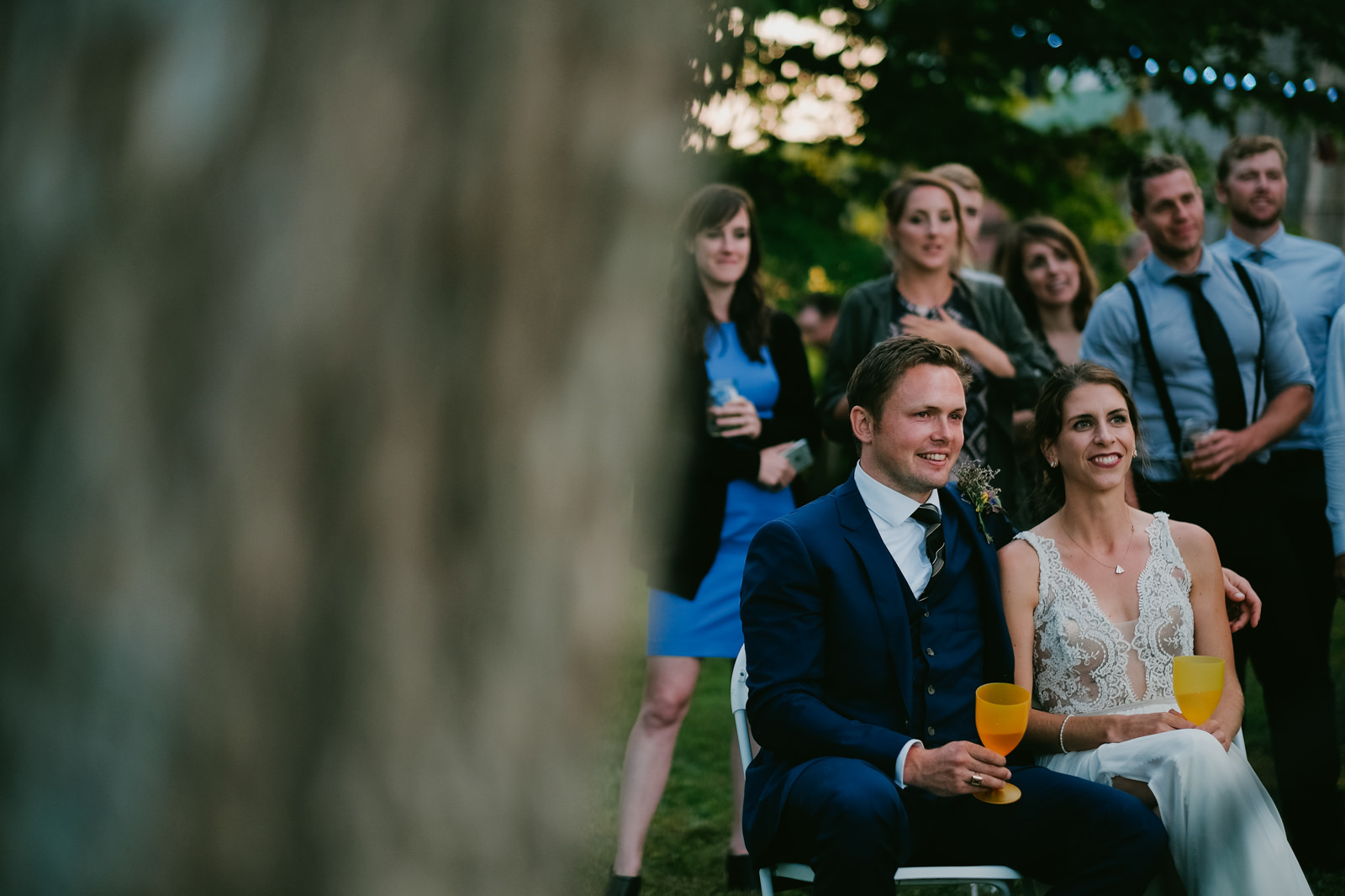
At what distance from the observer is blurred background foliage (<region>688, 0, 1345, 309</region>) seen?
24.9 feet

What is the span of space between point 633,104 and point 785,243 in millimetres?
7813

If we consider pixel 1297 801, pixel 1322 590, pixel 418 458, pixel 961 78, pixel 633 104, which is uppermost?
pixel 961 78

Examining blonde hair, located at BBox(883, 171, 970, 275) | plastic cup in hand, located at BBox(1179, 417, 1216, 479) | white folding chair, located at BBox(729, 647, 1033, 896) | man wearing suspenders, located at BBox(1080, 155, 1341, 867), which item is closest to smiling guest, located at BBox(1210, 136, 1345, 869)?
man wearing suspenders, located at BBox(1080, 155, 1341, 867)

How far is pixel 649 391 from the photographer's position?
0.55 meters

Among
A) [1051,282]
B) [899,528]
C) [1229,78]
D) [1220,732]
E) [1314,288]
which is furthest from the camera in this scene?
[1229,78]

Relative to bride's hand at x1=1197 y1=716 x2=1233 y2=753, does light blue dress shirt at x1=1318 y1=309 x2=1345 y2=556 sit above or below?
above

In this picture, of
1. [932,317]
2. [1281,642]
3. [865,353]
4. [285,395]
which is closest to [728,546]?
[865,353]

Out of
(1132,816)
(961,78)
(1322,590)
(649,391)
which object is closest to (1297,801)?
(1322,590)

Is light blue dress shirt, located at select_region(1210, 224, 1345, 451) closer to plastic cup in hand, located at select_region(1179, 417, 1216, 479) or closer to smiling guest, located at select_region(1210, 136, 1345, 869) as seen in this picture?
→ smiling guest, located at select_region(1210, 136, 1345, 869)

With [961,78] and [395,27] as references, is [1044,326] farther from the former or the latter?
[395,27]

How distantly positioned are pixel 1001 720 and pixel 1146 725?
21.6 inches

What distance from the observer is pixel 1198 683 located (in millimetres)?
3014

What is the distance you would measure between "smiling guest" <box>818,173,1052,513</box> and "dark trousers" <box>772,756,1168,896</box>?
5.79 feet

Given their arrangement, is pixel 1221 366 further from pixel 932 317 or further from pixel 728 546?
pixel 728 546
